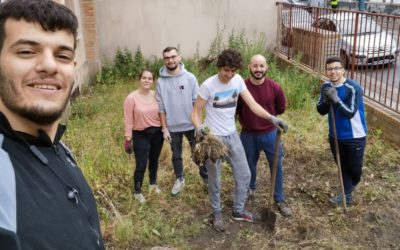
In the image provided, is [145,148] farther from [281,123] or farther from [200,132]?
[281,123]

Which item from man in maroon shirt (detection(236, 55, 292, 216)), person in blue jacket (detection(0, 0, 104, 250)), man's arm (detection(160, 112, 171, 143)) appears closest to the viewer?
person in blue jacket (detection(0, 0, 104, 250))

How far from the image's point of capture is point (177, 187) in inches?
176

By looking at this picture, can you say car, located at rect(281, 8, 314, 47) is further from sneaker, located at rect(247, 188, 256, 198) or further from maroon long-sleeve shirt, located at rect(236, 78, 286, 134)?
sneaker, located at rect(247, 188, 256, 198)

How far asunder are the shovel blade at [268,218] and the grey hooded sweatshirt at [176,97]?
4.12ft

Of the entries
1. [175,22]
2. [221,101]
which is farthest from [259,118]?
[175,22]

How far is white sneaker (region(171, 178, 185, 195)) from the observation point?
175 inches

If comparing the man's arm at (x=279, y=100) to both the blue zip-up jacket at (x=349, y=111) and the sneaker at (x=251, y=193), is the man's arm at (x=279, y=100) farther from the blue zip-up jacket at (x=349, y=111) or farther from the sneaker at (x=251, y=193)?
the sneaker at (x=251, y=193)

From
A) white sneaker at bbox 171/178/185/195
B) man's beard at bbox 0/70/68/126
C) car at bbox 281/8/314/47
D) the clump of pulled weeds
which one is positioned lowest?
white sneaker at bbox 171/178/185/195

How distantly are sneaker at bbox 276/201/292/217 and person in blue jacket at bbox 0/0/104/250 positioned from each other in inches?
122

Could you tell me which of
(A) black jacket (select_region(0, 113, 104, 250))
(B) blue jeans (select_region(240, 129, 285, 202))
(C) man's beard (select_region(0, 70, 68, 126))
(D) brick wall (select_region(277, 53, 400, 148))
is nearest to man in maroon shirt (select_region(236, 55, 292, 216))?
(B) blue jeans (select_region(240, 129, 285, 202))

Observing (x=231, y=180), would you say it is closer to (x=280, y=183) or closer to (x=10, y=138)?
(x=280, y=183)

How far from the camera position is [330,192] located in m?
4.48

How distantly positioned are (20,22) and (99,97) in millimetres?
7003

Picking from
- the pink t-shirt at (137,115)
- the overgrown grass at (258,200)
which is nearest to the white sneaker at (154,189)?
the overgrown grass at (258,200)
